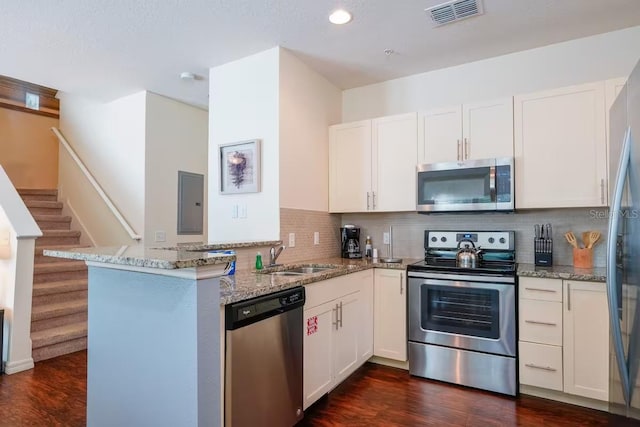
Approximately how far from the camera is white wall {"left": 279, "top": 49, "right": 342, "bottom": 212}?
309cm

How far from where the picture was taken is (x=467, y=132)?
3086 millimetres

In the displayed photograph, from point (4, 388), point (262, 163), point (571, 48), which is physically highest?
point (571, 48)

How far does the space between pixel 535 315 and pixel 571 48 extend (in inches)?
83.4

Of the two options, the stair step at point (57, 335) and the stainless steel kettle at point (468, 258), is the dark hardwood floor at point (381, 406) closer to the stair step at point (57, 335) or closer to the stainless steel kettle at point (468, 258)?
the stair step at point (57, 335)

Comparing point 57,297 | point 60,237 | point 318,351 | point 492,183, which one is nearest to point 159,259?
point 318,351

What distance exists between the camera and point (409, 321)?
2.97 meters

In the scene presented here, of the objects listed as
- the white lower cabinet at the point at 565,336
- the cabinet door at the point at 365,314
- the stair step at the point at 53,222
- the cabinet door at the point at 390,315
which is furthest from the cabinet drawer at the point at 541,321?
the stair step at the point at 53,222

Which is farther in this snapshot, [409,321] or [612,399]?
[409,321]

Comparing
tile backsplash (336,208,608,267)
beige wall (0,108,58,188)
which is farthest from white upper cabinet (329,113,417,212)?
beige wall (0,108,58,188)

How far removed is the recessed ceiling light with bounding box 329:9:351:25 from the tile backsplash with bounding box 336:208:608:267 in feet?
5.96

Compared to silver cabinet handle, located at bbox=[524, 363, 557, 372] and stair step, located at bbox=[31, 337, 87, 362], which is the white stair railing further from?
silver cabinet handle, located at bbox=[524, 363, 557, 372]

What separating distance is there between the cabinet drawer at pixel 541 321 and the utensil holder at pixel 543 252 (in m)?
0.47

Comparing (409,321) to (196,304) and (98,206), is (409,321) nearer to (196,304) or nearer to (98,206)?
(196,304)

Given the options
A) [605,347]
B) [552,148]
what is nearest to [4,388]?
[605,347]
